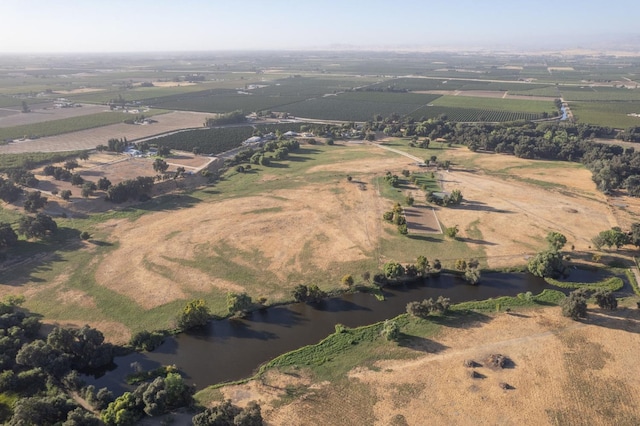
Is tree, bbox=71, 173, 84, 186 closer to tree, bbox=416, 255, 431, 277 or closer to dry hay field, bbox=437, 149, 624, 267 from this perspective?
tree, bbox=416, 255, 431, 277

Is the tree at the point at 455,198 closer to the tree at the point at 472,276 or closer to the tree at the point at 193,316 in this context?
the tree at the point at 472,276

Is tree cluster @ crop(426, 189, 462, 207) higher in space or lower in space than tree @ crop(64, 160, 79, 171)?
lower

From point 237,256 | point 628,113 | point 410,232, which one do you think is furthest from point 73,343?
point 628,113

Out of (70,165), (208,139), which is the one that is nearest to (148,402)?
(70,165)

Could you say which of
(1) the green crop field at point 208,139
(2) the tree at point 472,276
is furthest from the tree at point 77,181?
(2) the tree at point 472,276

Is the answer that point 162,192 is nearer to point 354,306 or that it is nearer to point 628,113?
point 354,306

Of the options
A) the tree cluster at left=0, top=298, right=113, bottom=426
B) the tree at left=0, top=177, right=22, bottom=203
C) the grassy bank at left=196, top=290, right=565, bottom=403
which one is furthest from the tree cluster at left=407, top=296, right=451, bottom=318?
the tree at left=0, top=177, right=22, bottom=203

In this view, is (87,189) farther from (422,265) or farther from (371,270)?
(422,265)
